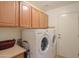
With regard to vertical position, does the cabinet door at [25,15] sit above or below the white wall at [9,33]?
above

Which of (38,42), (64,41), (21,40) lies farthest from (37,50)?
(64,41)

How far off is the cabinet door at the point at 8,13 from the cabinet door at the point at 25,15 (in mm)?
179

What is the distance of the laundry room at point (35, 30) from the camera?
184 cm

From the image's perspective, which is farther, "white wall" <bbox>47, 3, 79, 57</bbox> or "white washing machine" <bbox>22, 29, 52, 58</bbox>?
"white wall" <bbox>47, 3, 79, 57</bbox>

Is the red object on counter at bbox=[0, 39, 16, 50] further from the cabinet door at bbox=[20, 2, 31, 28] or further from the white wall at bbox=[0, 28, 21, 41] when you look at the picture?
the cabinet door at bbox=[20, 2, 31, 28]

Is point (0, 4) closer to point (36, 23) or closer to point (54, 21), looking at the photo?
point (36, 23)

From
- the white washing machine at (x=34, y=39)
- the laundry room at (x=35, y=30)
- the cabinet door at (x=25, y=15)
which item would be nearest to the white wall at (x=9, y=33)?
the laundry room at (x=35, y=30)

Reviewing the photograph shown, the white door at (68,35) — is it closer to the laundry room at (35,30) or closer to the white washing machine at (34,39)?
the laundry room at (35,30)

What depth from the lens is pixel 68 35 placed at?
3.76 metres

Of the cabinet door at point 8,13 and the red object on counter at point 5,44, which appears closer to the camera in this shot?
the cabinet door at point 8,13

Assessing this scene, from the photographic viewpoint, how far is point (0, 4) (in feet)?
5.19

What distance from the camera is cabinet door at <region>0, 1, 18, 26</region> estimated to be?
1.63 metres

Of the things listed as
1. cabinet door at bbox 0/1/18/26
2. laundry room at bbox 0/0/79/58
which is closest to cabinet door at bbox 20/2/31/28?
laundry room at bbox 0/0/79/58

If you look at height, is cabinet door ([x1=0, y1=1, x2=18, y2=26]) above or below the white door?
above
